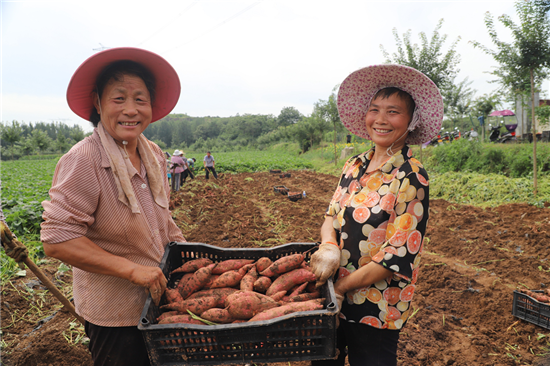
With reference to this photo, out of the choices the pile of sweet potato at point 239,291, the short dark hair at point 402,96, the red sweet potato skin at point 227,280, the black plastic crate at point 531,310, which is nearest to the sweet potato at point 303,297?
the pile of sweet potato at point 239,291

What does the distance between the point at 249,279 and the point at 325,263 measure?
527mm

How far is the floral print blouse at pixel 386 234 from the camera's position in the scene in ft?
4.62

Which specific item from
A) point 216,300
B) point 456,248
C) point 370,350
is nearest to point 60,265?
point 216,300

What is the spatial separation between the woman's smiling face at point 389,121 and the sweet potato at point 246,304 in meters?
1.10

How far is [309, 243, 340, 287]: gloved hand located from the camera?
1.54 m

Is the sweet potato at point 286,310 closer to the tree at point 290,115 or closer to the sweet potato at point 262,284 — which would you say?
the sweet potato at point 262,284

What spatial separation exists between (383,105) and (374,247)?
819 mm

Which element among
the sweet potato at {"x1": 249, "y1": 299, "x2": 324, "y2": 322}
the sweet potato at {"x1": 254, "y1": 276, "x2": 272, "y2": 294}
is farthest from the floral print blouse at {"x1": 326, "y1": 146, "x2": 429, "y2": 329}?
the sweet potato at {"x1": 254, "y1": 276, "x2": 272, "y2": 294}

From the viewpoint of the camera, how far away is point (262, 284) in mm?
1764

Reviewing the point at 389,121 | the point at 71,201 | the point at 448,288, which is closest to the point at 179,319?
the point at 71,201

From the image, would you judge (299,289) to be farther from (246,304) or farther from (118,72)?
(118,72)

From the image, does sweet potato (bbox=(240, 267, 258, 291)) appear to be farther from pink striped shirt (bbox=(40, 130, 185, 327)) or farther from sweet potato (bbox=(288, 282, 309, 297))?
pink striped shirt (bbox=(40, 130, 185, 327))

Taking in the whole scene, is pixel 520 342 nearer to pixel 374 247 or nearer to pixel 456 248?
pixel 456 248

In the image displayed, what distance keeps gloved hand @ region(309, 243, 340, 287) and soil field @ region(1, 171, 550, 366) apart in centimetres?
147
